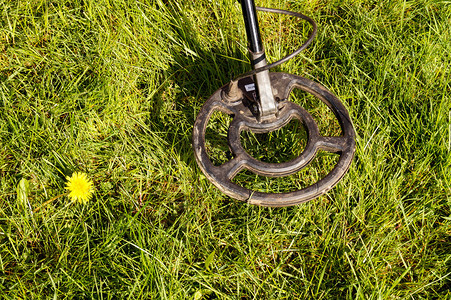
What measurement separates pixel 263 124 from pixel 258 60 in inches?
10.5

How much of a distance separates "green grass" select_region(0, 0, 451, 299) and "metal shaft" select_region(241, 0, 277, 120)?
1.30 ft

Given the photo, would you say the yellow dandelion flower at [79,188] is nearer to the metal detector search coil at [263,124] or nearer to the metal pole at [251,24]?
the metal detector search coil at [263,124]

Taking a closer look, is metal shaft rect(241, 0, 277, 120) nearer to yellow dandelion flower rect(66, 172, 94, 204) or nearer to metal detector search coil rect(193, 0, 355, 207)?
metal detector search coil rect(193, 0, 355, 207)

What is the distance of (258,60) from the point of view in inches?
67.3

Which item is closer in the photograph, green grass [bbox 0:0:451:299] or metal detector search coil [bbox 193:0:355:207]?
metal detector search coil [bbox 193:0:355:207]

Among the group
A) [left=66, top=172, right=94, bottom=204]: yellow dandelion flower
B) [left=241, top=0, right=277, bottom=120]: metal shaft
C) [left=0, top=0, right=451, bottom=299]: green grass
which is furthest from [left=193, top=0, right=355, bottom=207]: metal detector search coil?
[left=66, top=172, right=94, bottom=204]: yellow dandelion flower

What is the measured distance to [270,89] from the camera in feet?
5.65

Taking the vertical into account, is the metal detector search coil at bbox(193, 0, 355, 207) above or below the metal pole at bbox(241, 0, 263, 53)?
below

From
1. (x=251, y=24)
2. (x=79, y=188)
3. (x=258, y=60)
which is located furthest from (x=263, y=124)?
(x=79, y=188)

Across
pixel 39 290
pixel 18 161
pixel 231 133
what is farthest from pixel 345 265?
pixel 18 161

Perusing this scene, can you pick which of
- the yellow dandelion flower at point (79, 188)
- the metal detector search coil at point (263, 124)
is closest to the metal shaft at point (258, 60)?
the metal detector search coil at point (263, 124)

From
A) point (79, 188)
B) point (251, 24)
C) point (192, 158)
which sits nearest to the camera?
point (251, 24)

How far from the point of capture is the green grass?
5.79ft

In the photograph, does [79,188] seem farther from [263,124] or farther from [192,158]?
[263,124]
